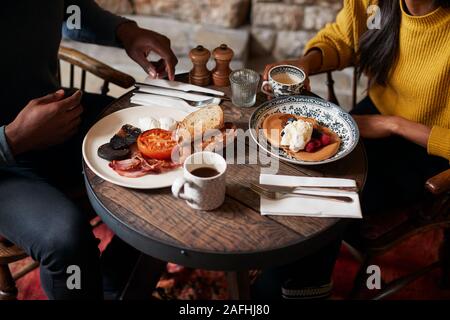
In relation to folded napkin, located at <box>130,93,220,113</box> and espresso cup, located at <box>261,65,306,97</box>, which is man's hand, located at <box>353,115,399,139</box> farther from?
folded napkin, located at <box>130,93,220,113</box>

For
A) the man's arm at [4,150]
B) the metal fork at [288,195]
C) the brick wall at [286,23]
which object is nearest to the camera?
the metal fork at [288,195]

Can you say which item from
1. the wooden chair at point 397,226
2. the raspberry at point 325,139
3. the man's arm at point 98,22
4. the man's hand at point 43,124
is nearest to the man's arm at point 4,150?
the man's hand at point 43,124

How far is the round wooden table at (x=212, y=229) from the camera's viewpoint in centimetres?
103

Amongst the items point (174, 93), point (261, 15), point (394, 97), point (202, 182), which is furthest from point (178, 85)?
point (261, 15)

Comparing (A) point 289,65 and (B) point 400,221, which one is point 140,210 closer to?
(A) point 289,65

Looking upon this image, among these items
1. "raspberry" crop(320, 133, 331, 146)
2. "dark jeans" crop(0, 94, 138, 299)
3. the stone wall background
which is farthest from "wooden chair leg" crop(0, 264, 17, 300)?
the stone wall background

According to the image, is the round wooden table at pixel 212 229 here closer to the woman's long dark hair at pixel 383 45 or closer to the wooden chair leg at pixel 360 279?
the wooden chair leg at pixel 360 279

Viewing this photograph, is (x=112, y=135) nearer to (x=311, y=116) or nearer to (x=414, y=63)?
(x=311, y=116)

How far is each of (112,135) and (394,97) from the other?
38.2 inches

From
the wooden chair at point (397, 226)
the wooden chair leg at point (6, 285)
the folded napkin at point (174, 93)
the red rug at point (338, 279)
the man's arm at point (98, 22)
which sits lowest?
the red rug at point (338, 279)

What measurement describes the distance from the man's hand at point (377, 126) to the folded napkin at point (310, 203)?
39 centimetres

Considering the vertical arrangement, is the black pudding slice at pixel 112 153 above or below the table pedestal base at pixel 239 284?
above

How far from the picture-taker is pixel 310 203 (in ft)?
3.68

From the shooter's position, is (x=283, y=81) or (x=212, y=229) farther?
(x=283, y=81)
